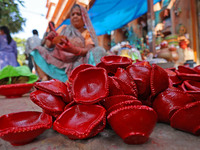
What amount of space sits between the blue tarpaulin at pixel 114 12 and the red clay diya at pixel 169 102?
3503 mm

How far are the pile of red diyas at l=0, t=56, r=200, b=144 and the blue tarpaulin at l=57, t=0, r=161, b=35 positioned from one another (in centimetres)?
345

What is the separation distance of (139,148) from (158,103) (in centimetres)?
26

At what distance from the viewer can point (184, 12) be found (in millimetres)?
5430

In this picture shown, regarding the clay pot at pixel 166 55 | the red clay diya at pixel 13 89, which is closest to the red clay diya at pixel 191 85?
the red clay diya at pixel 13 89

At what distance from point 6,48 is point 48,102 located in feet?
14.1

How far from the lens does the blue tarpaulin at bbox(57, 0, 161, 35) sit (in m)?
3.85

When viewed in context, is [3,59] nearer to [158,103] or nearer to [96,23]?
[96,23]

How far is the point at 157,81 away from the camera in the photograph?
650 mm

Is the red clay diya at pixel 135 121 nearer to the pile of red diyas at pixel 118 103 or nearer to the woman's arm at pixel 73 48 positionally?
the pile of red diyas at pixel 118 103

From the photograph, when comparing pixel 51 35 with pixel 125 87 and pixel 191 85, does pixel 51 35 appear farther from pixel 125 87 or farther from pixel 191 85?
pixel 191 85

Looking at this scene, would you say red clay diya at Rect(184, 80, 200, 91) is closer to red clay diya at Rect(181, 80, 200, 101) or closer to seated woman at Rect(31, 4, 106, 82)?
red clay diya at Rect(181, 80, 200, 101)

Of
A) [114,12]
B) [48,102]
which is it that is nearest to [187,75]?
[48,102]

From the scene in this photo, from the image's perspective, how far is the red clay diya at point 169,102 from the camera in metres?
0.62

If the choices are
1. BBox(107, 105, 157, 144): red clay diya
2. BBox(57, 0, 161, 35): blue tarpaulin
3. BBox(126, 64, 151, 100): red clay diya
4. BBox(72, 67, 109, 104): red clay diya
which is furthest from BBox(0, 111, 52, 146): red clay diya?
BBox(57, 0, 161, 35): blue tarpaulin
